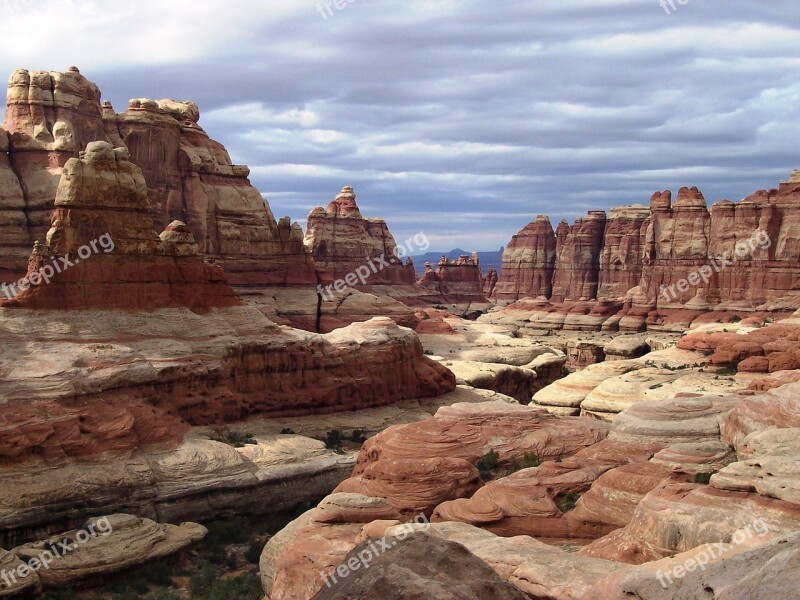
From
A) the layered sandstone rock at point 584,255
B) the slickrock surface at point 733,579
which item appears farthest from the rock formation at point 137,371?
the layered sandstone rock at point 584,255

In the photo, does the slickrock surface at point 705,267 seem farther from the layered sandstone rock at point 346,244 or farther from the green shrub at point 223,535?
the green shrub at point 223,535

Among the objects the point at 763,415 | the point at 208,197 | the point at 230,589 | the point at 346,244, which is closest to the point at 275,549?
the point at 230,589

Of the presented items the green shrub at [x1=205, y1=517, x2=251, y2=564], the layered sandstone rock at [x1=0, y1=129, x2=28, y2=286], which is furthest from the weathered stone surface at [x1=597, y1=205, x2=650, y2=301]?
the green shrub at [x1=205, y1=517, x2=251, y2=564]

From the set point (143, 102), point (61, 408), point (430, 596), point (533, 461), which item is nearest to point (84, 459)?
point (61, 408)

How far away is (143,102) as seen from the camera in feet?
212

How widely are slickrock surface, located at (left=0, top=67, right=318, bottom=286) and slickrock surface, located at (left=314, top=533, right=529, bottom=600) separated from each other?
149 ft

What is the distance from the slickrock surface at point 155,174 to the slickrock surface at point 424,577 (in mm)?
45379

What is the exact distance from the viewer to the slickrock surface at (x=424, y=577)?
9.88 m

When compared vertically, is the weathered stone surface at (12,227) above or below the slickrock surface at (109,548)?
above

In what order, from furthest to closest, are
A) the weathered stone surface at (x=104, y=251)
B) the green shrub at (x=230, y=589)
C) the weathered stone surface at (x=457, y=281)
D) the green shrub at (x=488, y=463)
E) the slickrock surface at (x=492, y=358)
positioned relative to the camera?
the weathered stone surface at (x=457, y=281) < the slickrock surface at (x=492, y=358) < the weathered stone surface at (x=104, y=251) < the green shrub at (x=488, y=463) < the green shrub at (x=230, y=589)

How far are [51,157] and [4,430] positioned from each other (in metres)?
28.7

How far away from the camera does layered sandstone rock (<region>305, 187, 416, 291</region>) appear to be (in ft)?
373

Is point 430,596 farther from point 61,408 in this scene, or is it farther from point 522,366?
point 522,366

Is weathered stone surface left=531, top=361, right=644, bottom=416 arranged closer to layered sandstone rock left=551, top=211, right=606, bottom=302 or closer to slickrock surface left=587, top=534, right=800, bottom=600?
slickrock surface left=587, top=534, right=800, bottom=600
